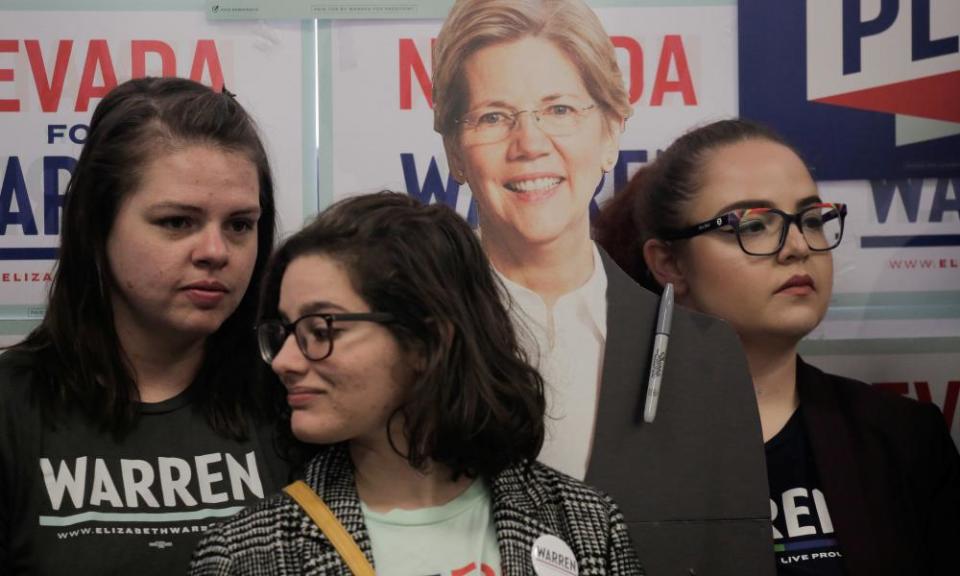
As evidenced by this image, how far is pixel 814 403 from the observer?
92.3 inches

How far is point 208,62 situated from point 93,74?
0.26 m

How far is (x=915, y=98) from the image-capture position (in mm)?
2473

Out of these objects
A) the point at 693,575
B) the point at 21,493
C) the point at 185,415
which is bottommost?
the point at 693,575

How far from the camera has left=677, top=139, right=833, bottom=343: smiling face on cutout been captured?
2.32 m

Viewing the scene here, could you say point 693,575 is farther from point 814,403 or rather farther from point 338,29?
point 338,29

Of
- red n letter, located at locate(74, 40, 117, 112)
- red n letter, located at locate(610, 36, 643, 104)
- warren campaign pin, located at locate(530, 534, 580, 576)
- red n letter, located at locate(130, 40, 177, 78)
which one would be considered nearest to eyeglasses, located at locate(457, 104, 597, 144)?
red n letter, located at locate(610, 36, 643, 104)

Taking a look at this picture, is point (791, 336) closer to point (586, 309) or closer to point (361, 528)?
point (586, 309)

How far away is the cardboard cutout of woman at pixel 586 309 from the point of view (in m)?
2.23

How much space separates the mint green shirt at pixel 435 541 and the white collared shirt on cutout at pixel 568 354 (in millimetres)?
436

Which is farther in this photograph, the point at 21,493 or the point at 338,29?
the point at 338,29

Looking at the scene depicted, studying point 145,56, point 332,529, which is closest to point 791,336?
point 332,529

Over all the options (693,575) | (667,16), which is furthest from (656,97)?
(693,575)

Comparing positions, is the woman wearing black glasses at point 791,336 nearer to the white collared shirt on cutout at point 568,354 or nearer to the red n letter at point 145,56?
the white collared shirt on cutout at point 568,354

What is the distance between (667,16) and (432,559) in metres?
1.34
